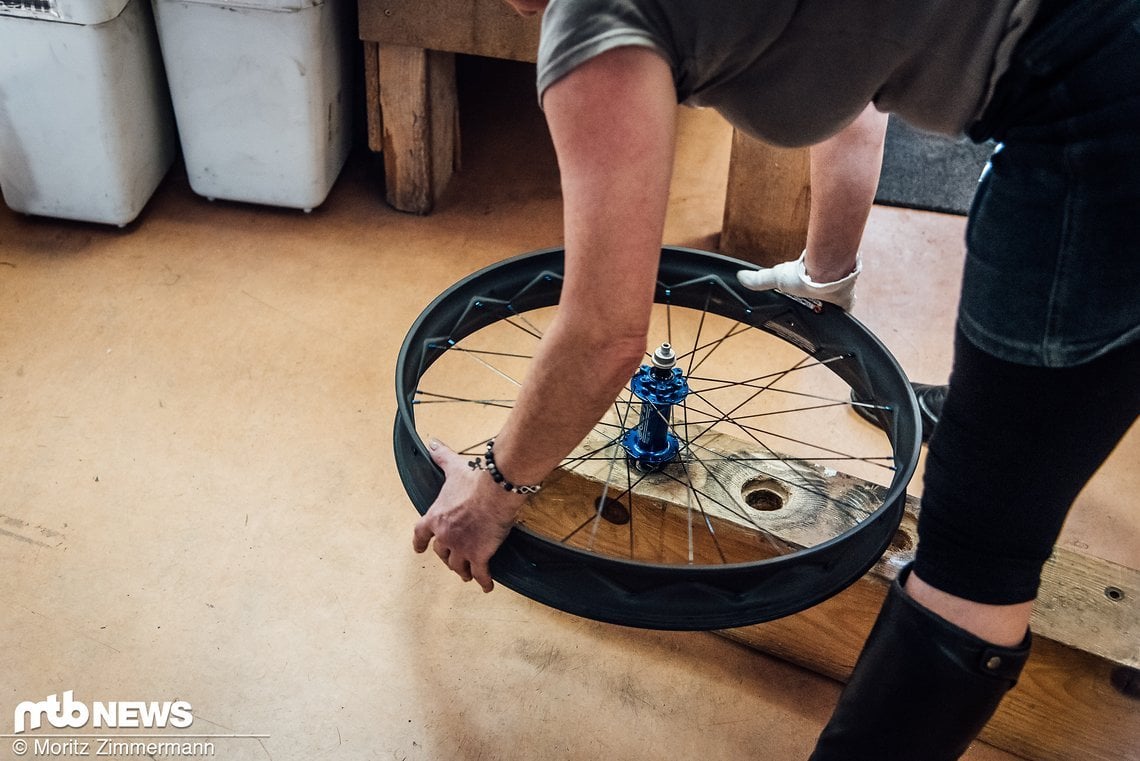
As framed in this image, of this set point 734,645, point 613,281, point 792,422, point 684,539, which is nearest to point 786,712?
point 734,645

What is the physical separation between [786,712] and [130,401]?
106 centimetres

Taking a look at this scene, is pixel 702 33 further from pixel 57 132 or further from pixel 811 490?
pixel 57 132

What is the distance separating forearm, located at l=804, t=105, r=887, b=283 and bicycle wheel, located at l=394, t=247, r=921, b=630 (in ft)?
0.28

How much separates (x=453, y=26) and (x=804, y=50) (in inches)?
48.4

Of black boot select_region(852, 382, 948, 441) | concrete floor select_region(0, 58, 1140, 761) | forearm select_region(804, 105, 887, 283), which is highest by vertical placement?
forearm select_region(804, 105, 887, 283)

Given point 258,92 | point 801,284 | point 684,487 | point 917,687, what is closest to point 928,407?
point 801,284

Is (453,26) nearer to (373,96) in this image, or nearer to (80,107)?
(373,96)

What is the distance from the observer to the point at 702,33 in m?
0.70

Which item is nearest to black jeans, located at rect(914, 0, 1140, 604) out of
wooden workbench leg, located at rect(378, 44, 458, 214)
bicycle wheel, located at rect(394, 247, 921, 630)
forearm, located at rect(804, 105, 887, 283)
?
bicycle wheel, located at rect(394, 247, 921, 630)

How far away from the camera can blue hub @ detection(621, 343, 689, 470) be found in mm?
1231

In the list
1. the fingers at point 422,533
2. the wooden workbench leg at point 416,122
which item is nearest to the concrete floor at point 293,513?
the wooden workbench leg at point 416,122

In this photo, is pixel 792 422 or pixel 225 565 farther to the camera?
pixel 792 422

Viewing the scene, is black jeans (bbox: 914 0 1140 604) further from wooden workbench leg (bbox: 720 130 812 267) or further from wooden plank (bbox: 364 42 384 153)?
wooden plank (bbox: 364 42 384 153)

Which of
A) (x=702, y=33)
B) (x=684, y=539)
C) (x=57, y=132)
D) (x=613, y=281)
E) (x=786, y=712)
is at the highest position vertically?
(x=702, y=33)
